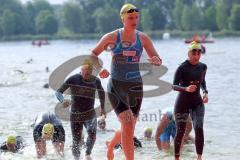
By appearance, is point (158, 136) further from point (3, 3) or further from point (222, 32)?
point (3, 3)

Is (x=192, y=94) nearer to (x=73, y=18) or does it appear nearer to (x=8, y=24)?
(x=73, y=18)

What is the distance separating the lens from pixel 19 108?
76.9ft

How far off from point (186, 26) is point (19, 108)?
365 feet

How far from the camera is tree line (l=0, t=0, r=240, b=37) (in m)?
129

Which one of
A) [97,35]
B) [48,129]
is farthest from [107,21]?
[48,129]

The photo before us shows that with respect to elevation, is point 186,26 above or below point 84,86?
below

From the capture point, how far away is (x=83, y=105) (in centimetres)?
1070

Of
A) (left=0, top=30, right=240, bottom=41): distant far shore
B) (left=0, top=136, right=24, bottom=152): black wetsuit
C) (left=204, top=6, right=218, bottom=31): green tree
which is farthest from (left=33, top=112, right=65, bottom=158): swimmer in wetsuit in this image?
(left=204, top=6, right=218, bottom=31): green tree

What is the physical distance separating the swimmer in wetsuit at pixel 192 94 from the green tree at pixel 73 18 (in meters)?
142

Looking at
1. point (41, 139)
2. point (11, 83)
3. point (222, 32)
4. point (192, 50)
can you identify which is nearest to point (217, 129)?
point (41, 139)

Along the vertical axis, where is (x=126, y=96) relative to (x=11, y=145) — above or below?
above

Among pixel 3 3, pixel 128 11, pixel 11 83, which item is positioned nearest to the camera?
pixel 128 11

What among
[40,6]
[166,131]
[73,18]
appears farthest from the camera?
[40,6]

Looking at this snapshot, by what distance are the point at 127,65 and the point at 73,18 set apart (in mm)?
145317
